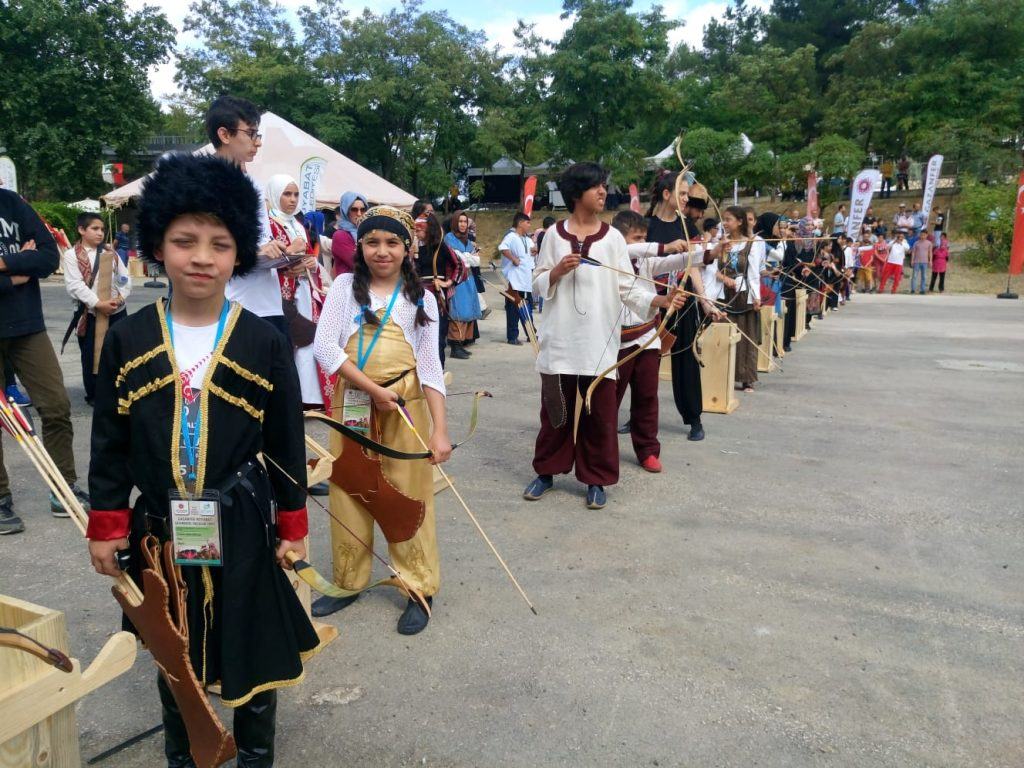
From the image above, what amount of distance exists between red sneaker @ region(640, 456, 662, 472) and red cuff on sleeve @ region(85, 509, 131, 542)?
12.6 feet

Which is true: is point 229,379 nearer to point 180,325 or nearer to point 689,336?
point 180,325

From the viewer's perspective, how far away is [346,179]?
14508 mm

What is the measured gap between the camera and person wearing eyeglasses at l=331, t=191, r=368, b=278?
683 centimetres

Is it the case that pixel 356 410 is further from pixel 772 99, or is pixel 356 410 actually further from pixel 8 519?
pixel 772 99

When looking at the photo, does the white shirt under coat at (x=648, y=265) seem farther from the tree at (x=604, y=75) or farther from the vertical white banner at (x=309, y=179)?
the tree at (x=604, y=75)

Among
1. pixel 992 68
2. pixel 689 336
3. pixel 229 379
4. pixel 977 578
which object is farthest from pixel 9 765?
pixel 992 68

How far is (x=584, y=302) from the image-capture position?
14.6ft

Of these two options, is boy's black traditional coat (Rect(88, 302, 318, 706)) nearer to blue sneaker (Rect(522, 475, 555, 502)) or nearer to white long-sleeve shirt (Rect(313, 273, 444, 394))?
white long-sleeve shirt (Rect(313, 273, 444, 394))

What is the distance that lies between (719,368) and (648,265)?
92.0 inches

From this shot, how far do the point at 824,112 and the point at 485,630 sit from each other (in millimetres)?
36842

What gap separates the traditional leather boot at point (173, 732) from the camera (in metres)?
2.18

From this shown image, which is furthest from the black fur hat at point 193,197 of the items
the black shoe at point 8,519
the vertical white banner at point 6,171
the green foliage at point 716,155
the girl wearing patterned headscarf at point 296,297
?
the green foliage at point 716,155

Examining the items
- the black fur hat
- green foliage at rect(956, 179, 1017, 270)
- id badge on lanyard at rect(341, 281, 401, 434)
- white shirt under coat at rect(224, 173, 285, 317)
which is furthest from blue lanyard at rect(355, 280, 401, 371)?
green foliage at rect(956, 179, 1017, 270)

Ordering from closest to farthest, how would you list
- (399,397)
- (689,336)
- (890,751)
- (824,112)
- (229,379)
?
(229,379)
(890,751)
(399,397)
(689,336)
(824,112)
